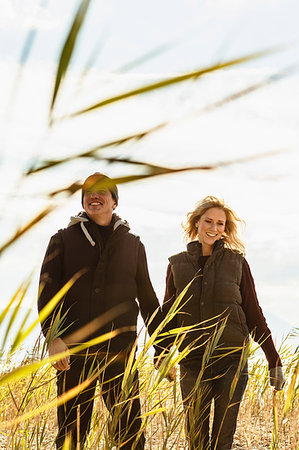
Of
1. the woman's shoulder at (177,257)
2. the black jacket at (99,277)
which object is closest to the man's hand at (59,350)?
the black jacket at (99,277)

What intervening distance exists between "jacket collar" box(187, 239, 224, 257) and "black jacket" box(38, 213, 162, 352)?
292mm

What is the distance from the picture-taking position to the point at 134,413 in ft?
9.49

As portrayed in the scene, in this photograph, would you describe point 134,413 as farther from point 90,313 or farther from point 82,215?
point 82,215

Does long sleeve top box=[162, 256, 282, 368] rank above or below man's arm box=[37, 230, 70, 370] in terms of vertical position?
below

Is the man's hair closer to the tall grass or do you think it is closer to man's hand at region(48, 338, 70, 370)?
the tall grass

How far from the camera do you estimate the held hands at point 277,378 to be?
3082 mm

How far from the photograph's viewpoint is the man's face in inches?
120

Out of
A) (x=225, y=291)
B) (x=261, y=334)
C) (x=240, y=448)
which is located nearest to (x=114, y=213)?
(x=225, y=291)

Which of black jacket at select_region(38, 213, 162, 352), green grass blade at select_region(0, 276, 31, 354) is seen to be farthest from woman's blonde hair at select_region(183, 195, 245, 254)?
green grass blade at select_region(0, 276, 31, 354)

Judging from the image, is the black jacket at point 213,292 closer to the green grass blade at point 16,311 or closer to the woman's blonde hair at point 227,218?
the woman's blonde hair at point 227,218

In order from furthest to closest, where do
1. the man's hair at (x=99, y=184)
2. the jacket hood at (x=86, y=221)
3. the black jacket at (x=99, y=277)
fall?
1. the jacket hood at (x=86, y=221)
2. the black jacket at (x=99, y=277)
3. the man's hair at (x=99, y=184)

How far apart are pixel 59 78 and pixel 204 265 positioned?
8.55ft

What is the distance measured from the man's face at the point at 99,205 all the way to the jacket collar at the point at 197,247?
525 mm

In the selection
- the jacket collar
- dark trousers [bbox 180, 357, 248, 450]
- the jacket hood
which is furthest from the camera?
the jacket collar
